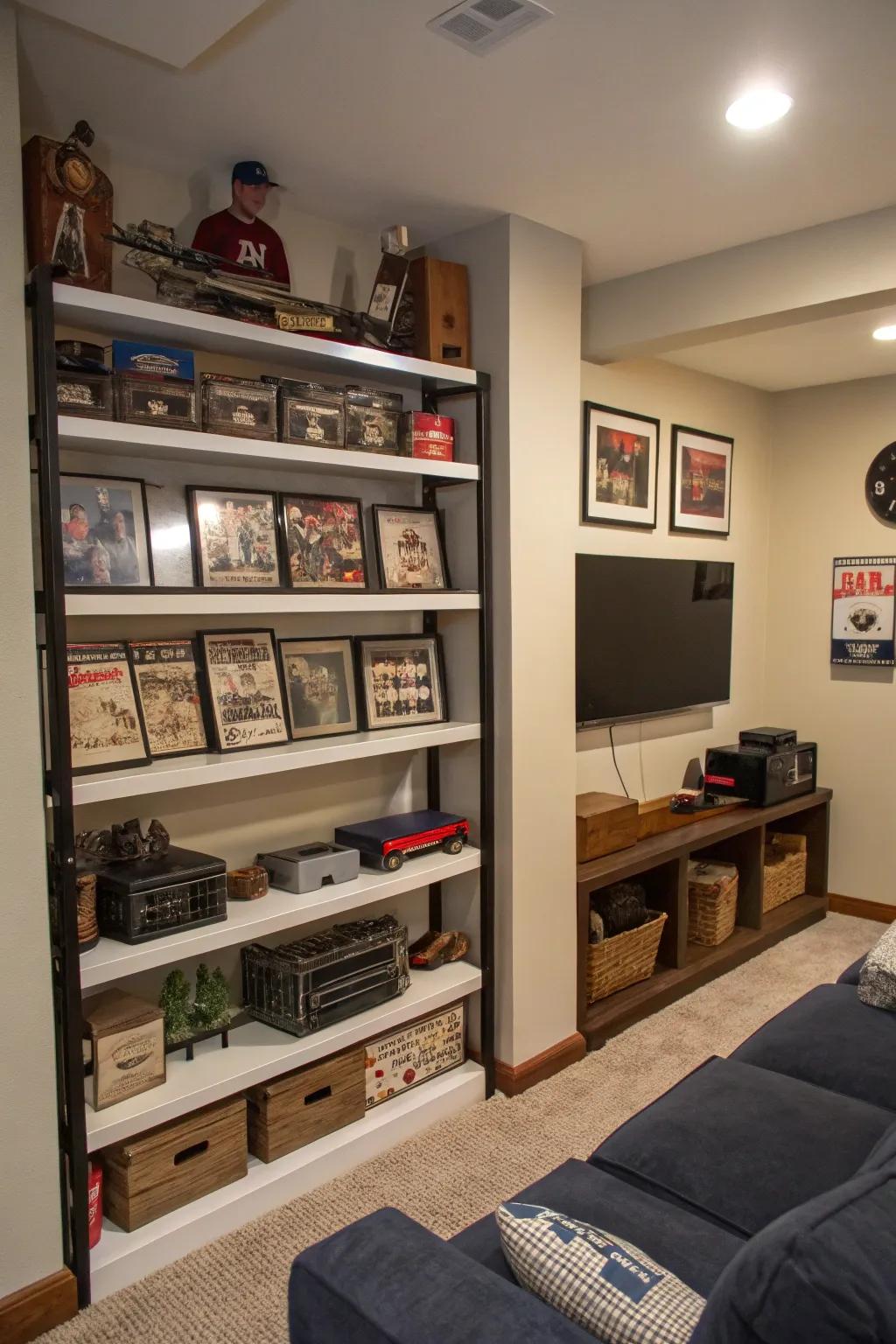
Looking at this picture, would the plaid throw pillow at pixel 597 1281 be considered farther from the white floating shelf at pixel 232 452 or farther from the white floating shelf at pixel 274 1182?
the white floating shelf at pixel 232 452

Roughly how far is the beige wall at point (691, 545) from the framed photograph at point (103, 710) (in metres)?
1.90

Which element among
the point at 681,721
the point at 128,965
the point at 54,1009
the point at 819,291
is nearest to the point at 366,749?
the point at 128,965

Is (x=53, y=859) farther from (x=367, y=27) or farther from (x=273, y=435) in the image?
(x=367, y=27)

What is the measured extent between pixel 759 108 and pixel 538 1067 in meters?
2.67

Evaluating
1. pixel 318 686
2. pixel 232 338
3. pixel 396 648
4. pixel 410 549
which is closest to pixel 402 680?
pixel 396 648

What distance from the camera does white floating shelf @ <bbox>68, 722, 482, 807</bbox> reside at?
2.07m

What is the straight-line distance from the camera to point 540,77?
6.45 ft

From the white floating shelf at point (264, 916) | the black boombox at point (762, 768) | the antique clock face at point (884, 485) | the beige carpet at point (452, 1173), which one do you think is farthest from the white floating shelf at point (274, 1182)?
the antique clock face at point (884, 485)

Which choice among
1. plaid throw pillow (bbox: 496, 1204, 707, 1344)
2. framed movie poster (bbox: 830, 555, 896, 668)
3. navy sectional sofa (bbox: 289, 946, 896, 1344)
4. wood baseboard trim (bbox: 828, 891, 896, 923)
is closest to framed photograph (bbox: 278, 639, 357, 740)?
navy sectional sofa (bbox: 289, 946, 896, 1344)

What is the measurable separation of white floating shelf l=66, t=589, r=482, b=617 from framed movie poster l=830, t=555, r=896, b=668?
8.35 feet

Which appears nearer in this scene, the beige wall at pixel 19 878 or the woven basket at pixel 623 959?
the beige wall at pixel 19 878

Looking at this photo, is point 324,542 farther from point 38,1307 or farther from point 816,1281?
point 816,1281

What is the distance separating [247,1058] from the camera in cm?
238

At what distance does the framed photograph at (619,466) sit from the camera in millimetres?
3711
